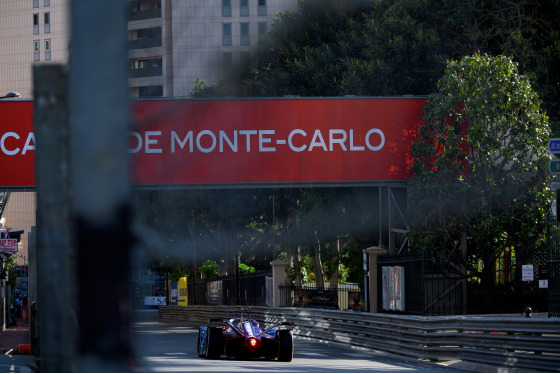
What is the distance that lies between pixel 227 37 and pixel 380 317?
18867 mm

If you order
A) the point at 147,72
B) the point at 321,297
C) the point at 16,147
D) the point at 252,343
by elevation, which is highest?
the point at 16,147

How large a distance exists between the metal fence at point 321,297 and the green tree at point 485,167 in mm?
4706

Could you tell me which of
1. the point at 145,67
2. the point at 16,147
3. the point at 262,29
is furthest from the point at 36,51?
the point at 16,147

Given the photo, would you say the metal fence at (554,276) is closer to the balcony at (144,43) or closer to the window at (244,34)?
the window at (244,34)

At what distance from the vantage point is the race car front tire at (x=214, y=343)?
1683 centimetres

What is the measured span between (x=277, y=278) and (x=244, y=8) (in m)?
30.7

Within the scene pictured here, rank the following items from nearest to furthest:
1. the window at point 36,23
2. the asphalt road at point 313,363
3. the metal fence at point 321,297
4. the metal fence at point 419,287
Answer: the window at point 36,23, the asphalt road at point 313,363, the metal fence at point 419,287, the metal fence at point 321,297

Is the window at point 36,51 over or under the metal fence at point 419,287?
over

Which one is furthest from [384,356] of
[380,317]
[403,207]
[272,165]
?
[403,207]

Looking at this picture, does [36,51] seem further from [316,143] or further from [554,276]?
[316,143]

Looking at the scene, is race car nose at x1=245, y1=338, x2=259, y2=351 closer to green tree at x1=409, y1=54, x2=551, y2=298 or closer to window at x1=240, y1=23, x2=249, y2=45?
green tree at x1=409, y1=54, x2=551, y2=298

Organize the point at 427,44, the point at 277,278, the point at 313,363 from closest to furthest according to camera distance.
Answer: the point at 313,363, the point at 427,44, the point at 277,278

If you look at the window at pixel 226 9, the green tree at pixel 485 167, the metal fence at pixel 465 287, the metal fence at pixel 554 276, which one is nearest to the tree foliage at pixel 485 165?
the green tree at pixel 485 167

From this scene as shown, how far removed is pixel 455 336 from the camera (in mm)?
16156
